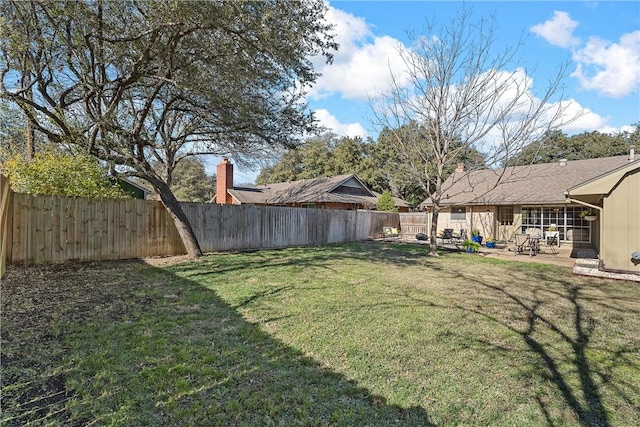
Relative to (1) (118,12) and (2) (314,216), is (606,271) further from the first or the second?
(1) (118,12)

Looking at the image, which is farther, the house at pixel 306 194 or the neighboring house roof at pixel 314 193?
the house at pixel 306 194

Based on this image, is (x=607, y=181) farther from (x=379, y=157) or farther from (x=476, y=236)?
(x=379, y=157)

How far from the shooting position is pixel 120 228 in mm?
8883

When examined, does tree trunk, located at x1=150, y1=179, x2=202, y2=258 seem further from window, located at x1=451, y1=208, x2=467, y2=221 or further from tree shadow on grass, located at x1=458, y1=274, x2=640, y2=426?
window, located at x1=451, y1=208, x2=467, y2=221

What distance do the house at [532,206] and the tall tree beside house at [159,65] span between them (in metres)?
8.67

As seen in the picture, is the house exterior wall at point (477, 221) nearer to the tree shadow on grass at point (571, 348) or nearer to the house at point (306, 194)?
the house at point (306, 194)

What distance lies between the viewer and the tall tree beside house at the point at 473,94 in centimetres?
1137

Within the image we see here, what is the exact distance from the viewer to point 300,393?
2791 mm

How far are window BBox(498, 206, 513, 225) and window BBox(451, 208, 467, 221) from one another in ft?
5.81

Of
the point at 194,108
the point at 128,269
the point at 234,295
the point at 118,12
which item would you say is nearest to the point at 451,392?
the point at 234,295

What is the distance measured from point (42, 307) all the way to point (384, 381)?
4739 millimetres

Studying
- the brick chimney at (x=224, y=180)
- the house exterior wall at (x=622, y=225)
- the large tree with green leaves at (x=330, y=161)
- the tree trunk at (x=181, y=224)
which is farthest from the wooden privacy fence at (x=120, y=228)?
the large tree with green leaves at (x=330, y=161)

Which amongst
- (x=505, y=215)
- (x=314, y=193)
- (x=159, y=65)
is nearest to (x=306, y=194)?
(x=314, y=193)

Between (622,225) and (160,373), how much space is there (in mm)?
10474
